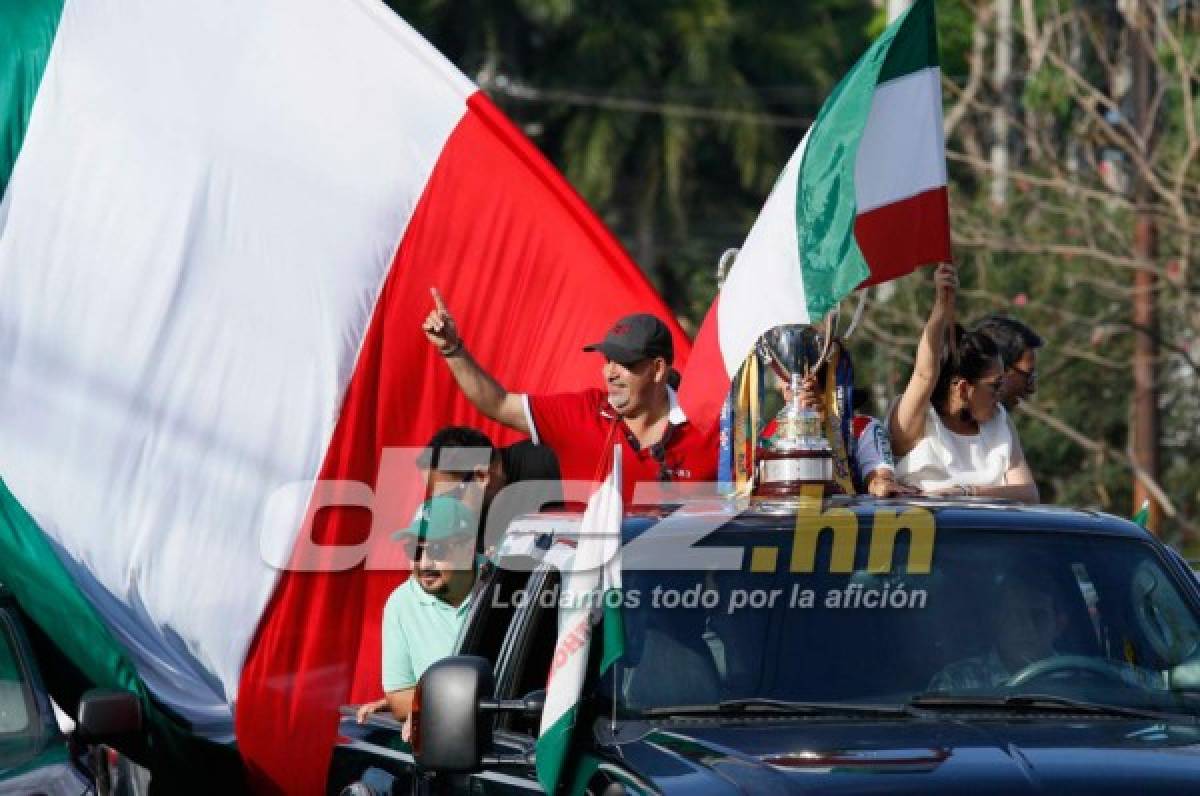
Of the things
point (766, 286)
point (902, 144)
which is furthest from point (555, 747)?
point (902, 144)

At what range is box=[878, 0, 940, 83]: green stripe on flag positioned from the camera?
826 centimetres

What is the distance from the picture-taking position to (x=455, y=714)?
5.25 metres

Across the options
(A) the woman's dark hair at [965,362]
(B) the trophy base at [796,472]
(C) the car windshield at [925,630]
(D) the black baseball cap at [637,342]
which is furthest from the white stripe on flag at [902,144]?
(C) the car windshield at [925,630]

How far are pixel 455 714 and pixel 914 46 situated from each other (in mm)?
3802

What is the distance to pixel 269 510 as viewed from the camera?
30.8ft

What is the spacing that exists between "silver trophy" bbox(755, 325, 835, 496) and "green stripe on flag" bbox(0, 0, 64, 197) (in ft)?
11.0

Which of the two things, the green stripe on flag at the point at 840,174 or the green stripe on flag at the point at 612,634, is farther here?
the green stripe on flag at the point at 840,174

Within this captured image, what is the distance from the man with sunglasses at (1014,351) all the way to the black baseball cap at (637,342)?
116cm

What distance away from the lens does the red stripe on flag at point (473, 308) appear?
9.42m

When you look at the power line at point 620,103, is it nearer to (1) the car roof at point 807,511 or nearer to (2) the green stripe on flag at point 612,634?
(1) the car roof at point 807,511

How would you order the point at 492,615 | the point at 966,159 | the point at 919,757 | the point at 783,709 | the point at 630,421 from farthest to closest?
1. the point at 966,159
2. the point at 630,421
3. the point at 492,615
4. the point at 783,709
5. the point at 919,757

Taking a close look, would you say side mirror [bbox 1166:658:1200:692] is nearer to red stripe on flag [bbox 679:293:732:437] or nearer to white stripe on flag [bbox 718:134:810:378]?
white stripe on flag [bbox 718:134:810:378]

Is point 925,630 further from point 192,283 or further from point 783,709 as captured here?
point 192,283

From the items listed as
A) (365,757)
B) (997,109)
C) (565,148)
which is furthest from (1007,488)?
(565,148)
